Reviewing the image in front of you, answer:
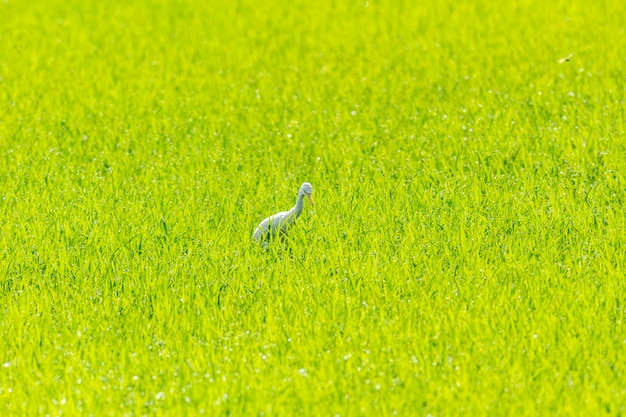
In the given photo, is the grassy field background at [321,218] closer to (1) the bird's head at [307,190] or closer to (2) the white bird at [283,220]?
(2) the white bird at [283,220]

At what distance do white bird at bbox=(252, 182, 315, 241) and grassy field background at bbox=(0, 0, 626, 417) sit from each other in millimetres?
163

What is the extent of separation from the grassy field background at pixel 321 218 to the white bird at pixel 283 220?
16 cm

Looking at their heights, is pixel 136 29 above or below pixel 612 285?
above

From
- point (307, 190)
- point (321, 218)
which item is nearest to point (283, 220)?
point (307, 190)

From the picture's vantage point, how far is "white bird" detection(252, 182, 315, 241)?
919 cm

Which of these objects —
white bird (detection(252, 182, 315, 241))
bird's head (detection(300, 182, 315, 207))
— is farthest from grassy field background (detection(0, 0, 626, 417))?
bird's head (detection(300, 182, 315, 207))

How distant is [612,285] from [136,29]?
12.2m

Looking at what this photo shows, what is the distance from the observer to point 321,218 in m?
9.83

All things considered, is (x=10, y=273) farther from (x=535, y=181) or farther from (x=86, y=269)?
(x=535, y=181)

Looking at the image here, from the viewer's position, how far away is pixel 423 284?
836 centimetres

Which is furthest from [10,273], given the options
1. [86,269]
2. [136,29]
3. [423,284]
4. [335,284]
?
[136,29]

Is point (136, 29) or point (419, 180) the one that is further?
point (136, 29)

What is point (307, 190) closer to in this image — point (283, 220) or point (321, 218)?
point (283, 220)

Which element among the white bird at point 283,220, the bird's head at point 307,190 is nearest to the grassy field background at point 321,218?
the white bird at point 283,220
